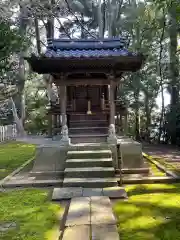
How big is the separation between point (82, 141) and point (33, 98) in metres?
19.2

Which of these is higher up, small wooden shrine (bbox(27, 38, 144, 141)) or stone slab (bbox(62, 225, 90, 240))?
small wooden shrine (bbox(27, 38, 144, 141))

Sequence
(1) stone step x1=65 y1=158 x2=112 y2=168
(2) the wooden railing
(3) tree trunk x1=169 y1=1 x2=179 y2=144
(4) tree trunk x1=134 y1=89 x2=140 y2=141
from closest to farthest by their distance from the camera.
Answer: (1) stone step x1=65 y1=158 x2=112 y2=168
(3) tree trunk x1=169 y1=1 x2=179 y2=144
(4) tree trunk x1=134 y1=89 x2=140 y2=141
(2) the wooden railing

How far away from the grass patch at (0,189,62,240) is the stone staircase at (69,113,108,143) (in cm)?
347

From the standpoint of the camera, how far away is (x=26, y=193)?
602cm

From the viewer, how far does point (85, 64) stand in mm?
8133

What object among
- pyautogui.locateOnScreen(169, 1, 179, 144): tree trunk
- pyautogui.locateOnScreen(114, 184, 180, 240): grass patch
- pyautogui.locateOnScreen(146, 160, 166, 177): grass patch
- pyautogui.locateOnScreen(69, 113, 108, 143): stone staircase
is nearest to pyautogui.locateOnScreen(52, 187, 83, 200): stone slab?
pyautogui.locateOnScreen(114, 184, 180, 240): grass patch

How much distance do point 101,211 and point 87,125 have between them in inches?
213

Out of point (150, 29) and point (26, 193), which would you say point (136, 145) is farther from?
point (150, 29)

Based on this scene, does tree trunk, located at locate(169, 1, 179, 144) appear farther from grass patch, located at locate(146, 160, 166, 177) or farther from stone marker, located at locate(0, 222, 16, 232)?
stone marker, located at locate(0, 222, 16, 232)

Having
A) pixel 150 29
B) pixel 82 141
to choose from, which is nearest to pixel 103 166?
pixel 82 141

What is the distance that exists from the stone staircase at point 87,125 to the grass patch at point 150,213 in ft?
11.0

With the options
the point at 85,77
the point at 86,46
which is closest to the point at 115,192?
the point at 85,77

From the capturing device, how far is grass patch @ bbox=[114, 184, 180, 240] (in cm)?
376

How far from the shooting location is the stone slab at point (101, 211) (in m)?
4.14
